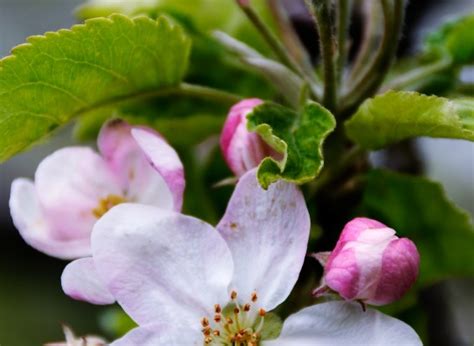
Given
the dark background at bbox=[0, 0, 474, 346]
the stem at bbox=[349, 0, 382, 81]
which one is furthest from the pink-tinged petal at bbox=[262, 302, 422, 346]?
the dark background at bbox=[0, 0, 474, 346]

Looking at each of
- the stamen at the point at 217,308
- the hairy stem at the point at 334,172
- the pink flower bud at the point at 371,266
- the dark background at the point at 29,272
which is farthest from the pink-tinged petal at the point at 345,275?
the dark background at the point at 29,272

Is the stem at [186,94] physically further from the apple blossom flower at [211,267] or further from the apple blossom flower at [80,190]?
the apple blossom flower at [211,267]

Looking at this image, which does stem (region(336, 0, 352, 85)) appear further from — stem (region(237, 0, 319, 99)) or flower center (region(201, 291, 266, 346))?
flower center (region(201, 291, 266, 346))

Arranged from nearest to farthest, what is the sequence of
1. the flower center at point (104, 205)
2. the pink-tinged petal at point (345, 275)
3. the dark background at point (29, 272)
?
the pink-tinged petal at point (345, 275) → the flower center at point (104, 205) → the dark background at point (29, 272)

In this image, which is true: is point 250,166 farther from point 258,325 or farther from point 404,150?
point 404,150

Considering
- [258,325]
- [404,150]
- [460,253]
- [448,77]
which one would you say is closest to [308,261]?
[258,325]

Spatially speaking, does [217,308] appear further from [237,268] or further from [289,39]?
[289,39]
